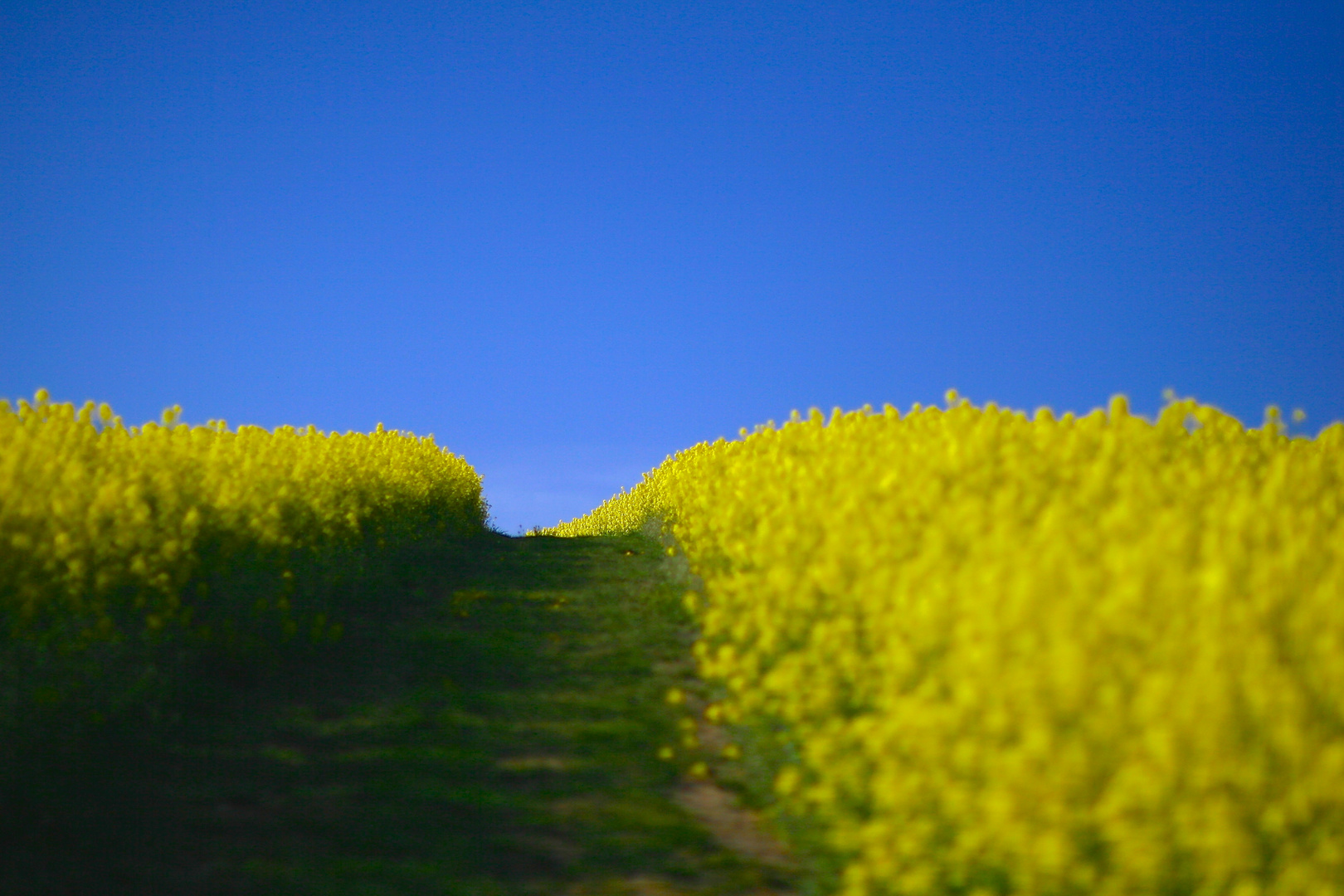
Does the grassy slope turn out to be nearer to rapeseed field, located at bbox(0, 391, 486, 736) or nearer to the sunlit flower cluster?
rapeseed field, located at bbox(0, 391, 486, 736)

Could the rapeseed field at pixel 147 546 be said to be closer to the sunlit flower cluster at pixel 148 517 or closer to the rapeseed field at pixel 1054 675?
the sunlit flower cluster at pixel 148 517

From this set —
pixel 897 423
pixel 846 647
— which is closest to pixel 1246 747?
pixel 846 647

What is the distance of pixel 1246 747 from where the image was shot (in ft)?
9.82

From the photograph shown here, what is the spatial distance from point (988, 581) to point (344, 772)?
382cm

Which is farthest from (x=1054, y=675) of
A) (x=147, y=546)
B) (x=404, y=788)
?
(x=147, y=546)

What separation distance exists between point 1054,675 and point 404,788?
3.67 meters

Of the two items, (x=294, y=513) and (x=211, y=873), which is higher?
(x=294, y=513)

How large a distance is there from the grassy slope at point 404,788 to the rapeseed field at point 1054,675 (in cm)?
82

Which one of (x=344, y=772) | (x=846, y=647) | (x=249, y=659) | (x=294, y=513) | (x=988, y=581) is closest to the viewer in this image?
(x=988, y=581)

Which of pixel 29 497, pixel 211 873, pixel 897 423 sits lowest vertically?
pixel 211 873

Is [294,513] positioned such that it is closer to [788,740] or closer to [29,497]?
[29,497]

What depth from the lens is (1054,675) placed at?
3195 millimetres

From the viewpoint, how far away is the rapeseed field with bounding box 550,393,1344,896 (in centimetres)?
295

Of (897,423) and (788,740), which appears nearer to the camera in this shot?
(788,740)
